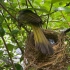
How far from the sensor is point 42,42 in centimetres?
121

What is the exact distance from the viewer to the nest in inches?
45.1

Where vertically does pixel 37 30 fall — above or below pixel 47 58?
above

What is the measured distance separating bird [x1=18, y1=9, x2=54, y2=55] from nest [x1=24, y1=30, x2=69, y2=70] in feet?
0.12

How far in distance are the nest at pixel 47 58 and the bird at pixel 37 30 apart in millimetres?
35

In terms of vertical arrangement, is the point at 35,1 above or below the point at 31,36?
above

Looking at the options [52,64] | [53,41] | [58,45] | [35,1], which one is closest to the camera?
[52,64]

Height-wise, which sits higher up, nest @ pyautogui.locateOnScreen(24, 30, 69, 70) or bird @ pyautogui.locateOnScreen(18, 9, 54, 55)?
bird @ pyautogui.locateOnScreen(18, 9, 54, 55)

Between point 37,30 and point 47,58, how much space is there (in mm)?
179

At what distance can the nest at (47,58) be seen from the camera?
3.76 ft

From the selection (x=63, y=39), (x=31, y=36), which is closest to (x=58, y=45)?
(x=63, y=39)

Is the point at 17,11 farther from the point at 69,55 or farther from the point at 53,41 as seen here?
the point at 69,55

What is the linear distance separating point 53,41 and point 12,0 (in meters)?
0.41

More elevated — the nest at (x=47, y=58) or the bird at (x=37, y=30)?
the bird at (x=37, y=30)

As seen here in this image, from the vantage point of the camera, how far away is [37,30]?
4.15 feet
